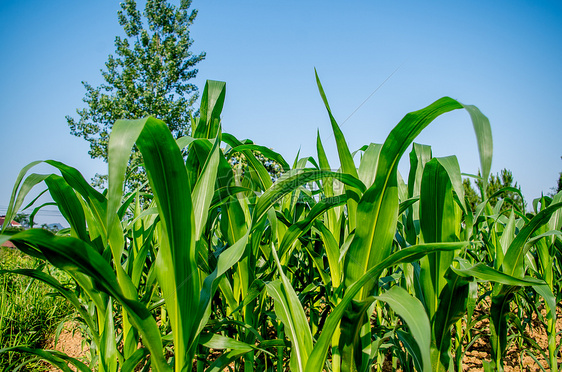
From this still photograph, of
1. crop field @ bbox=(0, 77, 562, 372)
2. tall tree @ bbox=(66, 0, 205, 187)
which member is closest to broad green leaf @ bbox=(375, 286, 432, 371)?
crop field @ bbox=(0, 77, 562, 372)

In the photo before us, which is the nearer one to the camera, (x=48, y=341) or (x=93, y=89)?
(x=48, y=341)

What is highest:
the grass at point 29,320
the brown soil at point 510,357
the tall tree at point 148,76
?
the tall tree at point 148,76

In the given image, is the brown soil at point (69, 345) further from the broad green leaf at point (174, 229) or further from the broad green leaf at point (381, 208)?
the broad green leaf at point (381, 208)

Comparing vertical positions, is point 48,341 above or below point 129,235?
below

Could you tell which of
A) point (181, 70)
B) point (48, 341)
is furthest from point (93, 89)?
point (48, 341)

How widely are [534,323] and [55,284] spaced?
2.26 metres

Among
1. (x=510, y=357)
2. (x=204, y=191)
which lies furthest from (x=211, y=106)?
(x=510, y=357)

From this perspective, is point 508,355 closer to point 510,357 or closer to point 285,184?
point 510,357

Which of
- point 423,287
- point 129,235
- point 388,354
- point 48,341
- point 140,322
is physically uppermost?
point 129,235

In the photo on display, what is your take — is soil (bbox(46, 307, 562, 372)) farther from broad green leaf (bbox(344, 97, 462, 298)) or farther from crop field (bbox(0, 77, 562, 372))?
broad green leaf (bbox(344, 97, 462, 298))

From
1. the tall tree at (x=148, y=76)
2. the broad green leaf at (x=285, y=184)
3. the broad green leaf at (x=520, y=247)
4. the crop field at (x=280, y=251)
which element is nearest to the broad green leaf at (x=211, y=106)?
the crop field at (x=280, y=251)

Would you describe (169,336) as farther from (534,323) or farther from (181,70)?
(181,70)

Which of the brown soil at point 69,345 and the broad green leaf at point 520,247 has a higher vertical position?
the broad green leaf at point 520,247

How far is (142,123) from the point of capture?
16.0 inches
